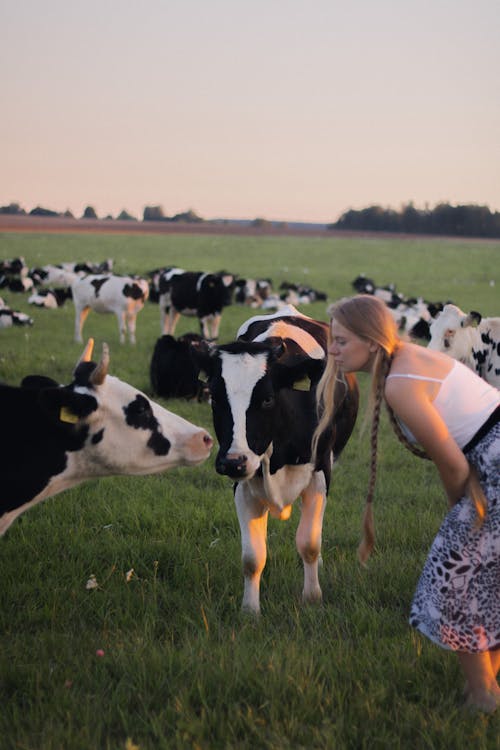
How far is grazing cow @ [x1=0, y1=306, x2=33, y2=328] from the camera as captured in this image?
1952 centimetres

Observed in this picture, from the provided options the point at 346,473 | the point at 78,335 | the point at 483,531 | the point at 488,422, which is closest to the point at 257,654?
the point at 483,531

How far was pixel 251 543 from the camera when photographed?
16.3 ft

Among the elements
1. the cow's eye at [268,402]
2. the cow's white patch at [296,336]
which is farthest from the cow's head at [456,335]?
the cow's eye at [268,402]

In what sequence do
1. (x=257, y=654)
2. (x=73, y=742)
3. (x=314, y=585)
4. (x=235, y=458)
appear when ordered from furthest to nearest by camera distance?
1. (x=314, y=585)
2. (x=235, y=458)
3. (x=257, y=654)
4. (x=73, y=742)

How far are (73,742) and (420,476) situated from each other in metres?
5.52

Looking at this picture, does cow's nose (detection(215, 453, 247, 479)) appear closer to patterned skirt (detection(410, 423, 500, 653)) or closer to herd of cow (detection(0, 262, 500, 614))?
herd of cow (detection(0, 262, 500, 614))

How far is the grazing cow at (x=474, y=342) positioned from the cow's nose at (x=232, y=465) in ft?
16.3

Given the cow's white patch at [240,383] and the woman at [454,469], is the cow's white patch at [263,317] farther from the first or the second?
the woman at [454,469]

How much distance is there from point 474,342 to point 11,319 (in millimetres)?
13983

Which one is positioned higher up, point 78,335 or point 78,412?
point 78,412

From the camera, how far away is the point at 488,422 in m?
3.51

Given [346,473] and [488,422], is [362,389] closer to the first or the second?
[346,473]

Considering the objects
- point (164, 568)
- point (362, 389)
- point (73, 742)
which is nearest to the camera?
point (73, 742)

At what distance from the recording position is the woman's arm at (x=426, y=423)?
3.28 metres
